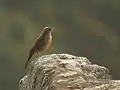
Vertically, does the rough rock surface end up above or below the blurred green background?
above

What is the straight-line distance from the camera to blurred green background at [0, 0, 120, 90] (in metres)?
4.81

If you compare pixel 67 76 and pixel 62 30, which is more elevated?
pixel 67 76

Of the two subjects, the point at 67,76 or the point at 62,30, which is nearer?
the point at 67,76

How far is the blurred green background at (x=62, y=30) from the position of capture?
4.81 m

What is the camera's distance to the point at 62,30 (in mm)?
4965

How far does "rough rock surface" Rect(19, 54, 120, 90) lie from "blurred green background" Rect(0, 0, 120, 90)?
2323 millimetres

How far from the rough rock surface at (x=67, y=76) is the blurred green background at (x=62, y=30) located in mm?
2323

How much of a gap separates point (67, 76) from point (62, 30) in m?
3.04

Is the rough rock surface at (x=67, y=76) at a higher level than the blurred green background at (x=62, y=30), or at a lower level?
higher

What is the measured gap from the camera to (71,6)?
5.02 meters

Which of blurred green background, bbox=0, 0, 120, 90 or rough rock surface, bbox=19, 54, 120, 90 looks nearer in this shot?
rough rock surface, bbox=19, 54, 120, 90

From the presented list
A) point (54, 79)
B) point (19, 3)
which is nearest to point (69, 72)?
point (54, 79)

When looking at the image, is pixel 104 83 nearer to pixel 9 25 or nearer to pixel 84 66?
pixel 84 66

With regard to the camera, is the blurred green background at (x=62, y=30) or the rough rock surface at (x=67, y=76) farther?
the blurred green background at (x=62, y=30)
